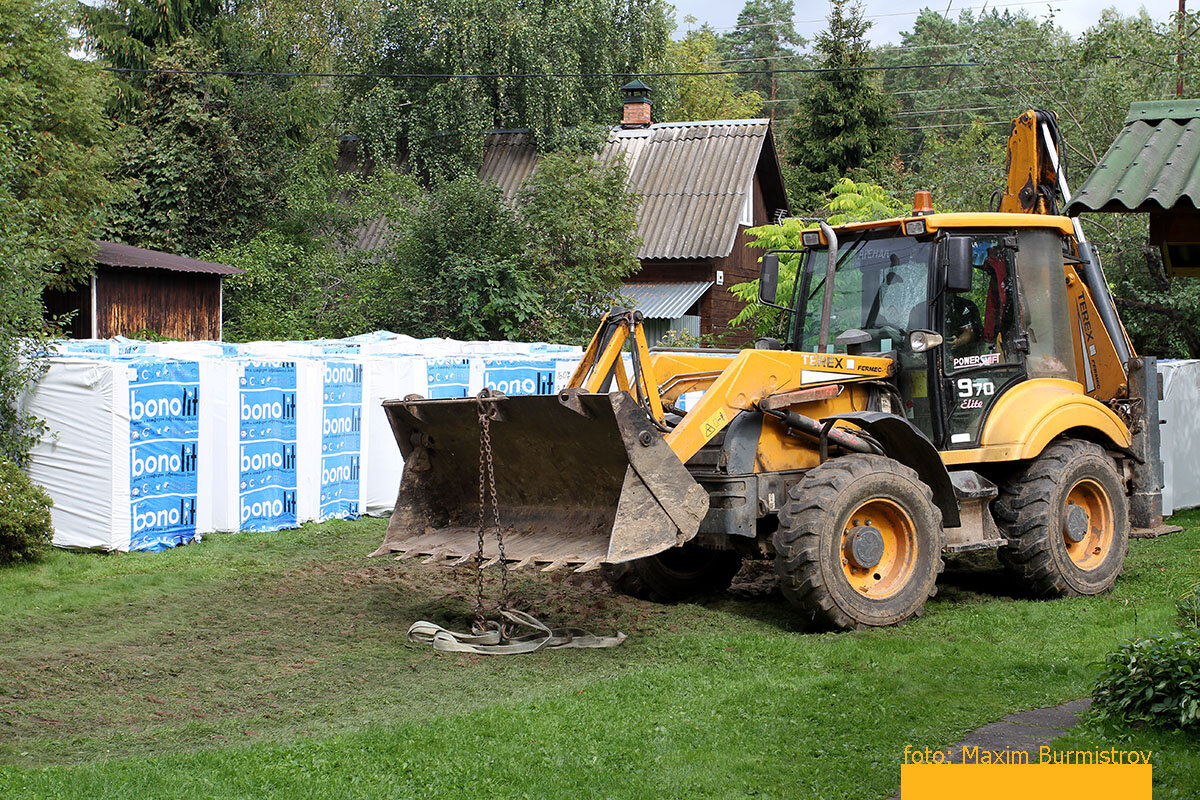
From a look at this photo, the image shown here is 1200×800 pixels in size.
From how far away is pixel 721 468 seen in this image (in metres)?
8.38

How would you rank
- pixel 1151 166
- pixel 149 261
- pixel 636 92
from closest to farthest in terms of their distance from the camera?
pixel 1151 166, pixel 149 261, pixel 636 92

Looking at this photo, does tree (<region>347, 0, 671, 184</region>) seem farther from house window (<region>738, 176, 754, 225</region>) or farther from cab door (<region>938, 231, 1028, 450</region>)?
cab door (<region>938, 231, 1028, 450</region>)

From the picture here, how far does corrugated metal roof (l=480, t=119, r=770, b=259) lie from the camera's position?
29.9 metres

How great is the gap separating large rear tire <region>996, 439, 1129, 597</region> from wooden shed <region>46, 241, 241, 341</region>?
17.9 m

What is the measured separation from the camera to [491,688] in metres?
6.82

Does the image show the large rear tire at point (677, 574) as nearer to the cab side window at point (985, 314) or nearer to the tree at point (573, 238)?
the cab side window at point (985, 314)

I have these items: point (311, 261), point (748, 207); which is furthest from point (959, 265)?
point (748, 207)

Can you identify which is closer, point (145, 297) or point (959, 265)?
point (959, 265)

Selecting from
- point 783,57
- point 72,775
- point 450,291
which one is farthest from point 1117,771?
point 783,57

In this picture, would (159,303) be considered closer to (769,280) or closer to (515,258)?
(515,258)

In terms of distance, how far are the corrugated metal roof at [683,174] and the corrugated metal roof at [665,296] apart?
0.81 meters

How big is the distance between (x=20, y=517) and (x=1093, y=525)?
8746 millimetres

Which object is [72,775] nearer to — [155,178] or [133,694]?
[133,694]

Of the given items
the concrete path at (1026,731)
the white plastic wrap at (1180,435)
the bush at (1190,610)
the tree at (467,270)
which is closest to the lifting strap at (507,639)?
the concrete path at (1026,731)
